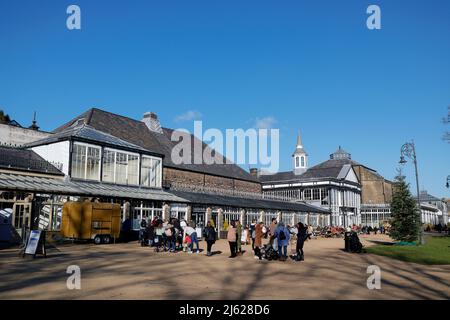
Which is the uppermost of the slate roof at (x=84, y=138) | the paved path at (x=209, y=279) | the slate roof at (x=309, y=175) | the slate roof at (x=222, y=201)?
the slate roof at (x=309, y=175)

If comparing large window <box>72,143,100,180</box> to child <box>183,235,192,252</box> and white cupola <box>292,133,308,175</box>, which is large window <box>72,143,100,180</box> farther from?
white cupola <box>292,133,308,175</box>

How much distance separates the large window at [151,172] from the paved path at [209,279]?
1629 centimetres

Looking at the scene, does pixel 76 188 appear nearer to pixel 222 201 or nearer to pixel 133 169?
pixel 133 169

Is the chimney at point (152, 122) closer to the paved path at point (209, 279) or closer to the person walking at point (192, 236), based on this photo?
the person walking at point (192, 236)

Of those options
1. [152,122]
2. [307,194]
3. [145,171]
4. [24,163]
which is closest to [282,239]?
[24,163]

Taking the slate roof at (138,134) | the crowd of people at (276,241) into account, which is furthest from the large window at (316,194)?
the crowd of people at (276,241)

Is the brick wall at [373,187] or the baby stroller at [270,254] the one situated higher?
the brick wall at [373,187]

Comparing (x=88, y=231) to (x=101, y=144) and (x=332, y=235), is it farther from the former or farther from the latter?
(x=332, y=235)

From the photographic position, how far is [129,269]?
41.5ft

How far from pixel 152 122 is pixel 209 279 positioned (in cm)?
3683

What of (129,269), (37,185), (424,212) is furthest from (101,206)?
(424,212)

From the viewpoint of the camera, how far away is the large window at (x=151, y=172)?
3234 cm

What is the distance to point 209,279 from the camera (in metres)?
11.1

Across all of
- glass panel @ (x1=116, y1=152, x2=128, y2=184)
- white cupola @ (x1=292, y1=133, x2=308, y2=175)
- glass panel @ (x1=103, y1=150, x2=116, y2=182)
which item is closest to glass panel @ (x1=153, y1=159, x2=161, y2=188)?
glass panel @ (x1=116, y1=152, x2=128, y2=184)
